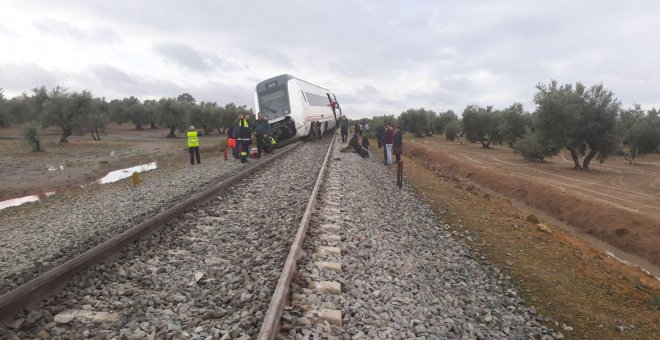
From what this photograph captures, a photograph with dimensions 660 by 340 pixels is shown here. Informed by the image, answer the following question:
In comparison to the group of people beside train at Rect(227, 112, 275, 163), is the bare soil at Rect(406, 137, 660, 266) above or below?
below

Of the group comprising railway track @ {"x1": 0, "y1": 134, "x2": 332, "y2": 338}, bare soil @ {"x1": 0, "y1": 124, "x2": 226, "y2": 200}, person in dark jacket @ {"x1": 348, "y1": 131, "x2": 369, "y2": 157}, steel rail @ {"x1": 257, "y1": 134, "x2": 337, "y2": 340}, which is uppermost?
person in dark jacket @ {"x1": 348, "y1": 131, "x2": 369, "y2": 157}

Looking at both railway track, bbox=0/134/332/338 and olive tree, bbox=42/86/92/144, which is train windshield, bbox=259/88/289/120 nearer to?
railway track, bbox=0/134/332/338

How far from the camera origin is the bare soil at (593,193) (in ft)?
38.9

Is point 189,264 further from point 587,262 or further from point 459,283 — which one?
point 587,262

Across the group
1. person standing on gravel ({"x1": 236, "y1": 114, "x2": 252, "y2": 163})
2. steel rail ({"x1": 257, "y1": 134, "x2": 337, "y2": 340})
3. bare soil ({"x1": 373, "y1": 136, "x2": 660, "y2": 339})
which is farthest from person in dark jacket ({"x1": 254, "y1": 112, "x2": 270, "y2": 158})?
steel rail ({"x1": 257, "y1": 134, "x2": 337, "y2": 340})

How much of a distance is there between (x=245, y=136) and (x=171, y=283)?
457 inches

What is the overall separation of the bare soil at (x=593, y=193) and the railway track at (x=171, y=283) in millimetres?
10715

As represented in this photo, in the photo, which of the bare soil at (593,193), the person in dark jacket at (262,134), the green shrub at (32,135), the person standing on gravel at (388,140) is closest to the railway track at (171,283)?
the person in dark jacket at (262,134)

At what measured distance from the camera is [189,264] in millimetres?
4871

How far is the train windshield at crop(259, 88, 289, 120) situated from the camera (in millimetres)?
20172

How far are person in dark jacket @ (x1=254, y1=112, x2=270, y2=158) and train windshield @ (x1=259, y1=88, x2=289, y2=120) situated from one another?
2683 millimetres

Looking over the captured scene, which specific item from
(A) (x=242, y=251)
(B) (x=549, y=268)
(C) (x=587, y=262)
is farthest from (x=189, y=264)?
(C) (x=587, y=262)

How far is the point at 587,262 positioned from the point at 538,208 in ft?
29.0

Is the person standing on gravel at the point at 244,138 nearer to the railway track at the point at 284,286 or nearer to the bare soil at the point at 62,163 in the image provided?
the railway track at the point at 284,286
